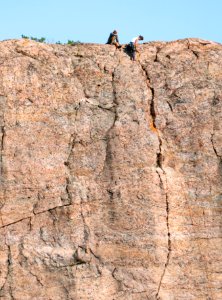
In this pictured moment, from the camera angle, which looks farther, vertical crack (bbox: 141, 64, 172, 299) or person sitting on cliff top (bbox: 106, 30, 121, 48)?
person sitting on cliff top (bbox: 106, 30, 121, 48)

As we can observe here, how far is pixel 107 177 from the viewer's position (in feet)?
52.4

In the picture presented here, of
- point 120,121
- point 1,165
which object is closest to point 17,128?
point 1,165

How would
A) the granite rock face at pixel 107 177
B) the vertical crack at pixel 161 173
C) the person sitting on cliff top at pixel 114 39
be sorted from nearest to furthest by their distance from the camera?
the granite rock face at pixel 107 177 → the vertical crack at pixel 161 173 → the person sitting on cliff top at pixel 114 39

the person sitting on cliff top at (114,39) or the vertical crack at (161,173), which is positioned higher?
the person sitting on cliff top at (114,39)

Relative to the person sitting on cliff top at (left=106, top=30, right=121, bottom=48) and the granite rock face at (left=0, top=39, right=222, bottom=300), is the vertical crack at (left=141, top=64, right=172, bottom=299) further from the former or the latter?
the person sitting on cliff top at (left=106, top=30, right=121, bottom=48)

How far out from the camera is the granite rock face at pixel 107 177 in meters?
15.6

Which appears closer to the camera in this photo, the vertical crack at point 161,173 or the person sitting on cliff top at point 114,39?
the vertical crack at point 161,173

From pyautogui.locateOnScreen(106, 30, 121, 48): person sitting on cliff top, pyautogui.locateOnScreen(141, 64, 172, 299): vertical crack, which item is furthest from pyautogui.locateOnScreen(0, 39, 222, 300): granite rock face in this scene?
pyautogui.locateOnScreen(106, 30, 121, 48): person sitting on cliff top

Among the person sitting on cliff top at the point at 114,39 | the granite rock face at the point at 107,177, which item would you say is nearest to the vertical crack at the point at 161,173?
the granite rock face at the point at 107,177

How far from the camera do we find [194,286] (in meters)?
15.8

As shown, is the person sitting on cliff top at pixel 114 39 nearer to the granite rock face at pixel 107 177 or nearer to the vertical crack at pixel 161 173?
the granite rock face at pixel 107 177

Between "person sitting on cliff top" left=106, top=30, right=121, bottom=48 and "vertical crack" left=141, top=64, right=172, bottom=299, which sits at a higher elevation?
"person sitting on cliff top" left=106, top=30, right=121, bottom=48

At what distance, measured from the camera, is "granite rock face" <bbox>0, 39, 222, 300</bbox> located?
51.3ft

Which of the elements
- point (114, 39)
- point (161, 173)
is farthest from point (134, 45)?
point (161, 173)
